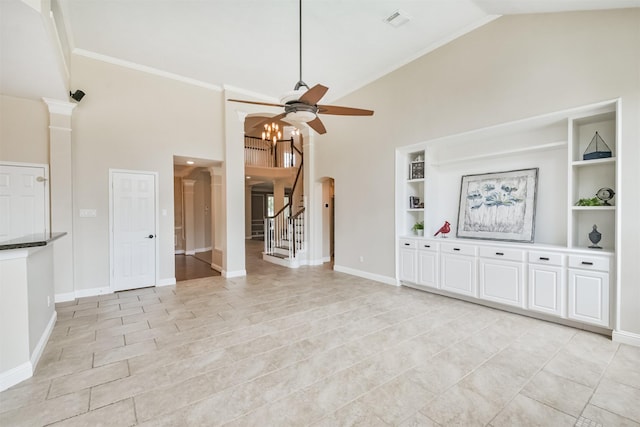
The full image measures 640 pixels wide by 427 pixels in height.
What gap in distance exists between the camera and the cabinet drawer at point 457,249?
4332 mm

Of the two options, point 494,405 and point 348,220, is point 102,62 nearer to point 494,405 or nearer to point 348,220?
point 348,220

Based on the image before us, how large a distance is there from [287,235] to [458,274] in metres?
5.04

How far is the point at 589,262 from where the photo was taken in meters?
3.28

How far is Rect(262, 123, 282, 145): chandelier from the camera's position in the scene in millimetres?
9512

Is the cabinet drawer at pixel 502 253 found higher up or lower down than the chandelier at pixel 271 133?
lower down

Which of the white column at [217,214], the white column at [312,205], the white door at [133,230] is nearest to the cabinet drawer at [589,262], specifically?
the white column at [312,205]

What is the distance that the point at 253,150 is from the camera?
10.4 m

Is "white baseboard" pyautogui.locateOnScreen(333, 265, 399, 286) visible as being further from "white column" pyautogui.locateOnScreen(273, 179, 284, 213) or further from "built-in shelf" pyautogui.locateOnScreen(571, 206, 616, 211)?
"white column" pyautogui.locateOnScreen(273, 179, 284, 213)

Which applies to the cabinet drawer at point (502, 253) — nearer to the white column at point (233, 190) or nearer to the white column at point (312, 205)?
the white column at point (312, 205)

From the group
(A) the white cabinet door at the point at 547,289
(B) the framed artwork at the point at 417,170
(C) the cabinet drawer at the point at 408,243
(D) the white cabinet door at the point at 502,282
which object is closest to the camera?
(A) the white cabinet door at the point at 547,289

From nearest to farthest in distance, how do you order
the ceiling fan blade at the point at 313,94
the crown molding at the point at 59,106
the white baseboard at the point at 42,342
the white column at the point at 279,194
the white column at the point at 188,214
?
the white baseboard at the point at 42,342, the ceiling fan blade at the point at 313,94, the crown molding at the point at 59,106, the white column at the point at 188,214, the white column at the point at 279,194

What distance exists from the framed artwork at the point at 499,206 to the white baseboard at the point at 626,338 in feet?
4.27

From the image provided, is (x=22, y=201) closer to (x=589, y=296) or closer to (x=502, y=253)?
(x=502, y=253)

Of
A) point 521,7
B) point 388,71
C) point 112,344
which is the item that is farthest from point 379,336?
point 388,71
